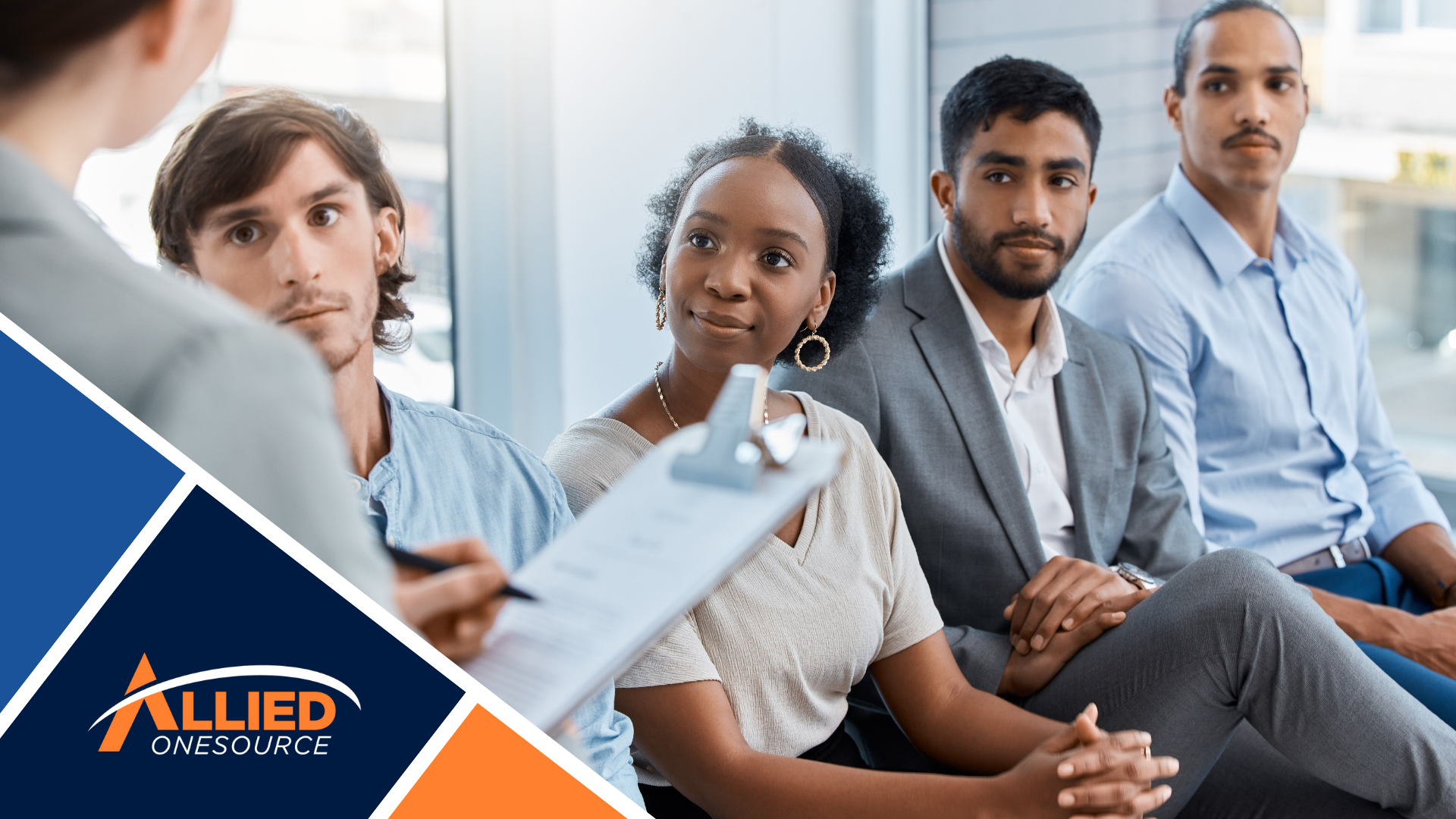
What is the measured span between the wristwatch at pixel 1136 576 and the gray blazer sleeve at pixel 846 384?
1.42 feet

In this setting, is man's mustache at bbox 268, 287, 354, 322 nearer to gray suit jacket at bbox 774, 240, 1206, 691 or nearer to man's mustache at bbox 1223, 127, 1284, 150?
gray suit jacket at bbox 774, 240, 1206, 691

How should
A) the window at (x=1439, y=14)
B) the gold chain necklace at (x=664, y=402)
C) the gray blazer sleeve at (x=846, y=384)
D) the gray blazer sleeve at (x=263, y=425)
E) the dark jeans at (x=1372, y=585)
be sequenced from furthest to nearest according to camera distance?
the window at (x=1439, y=14) → the dark jeans at (x=1372, y=585) → the gray blazer sleeve at (x=846, y=384) → the gold chain necklace at (x=664, y=402) → the gray blazer sleeve at (x=263, y=425)

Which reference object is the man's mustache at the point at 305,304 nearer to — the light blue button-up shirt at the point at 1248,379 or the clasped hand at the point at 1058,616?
the clasped hand at the point at 1058,616

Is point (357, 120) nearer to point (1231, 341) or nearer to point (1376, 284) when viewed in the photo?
point (1231, 341)

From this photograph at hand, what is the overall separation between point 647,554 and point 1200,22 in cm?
A: 243

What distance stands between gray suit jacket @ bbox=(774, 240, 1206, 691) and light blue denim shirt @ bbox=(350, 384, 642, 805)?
62 cm

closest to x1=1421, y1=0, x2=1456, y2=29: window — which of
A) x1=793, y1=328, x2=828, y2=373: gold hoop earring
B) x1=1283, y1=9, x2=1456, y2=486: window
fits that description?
x1=1283, y1=9, x2=1456, y2=486: window

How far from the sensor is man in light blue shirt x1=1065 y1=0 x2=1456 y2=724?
2.29 m

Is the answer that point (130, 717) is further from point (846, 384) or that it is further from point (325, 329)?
point (846, 384)

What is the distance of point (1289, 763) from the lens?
168 cm

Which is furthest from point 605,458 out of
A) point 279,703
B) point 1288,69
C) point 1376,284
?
point 1376,284

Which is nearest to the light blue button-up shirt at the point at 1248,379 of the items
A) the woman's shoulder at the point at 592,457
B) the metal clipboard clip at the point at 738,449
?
the woman's shoulder at the point at 592,457

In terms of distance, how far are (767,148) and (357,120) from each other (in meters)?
0.60

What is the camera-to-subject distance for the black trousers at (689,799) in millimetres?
1503
